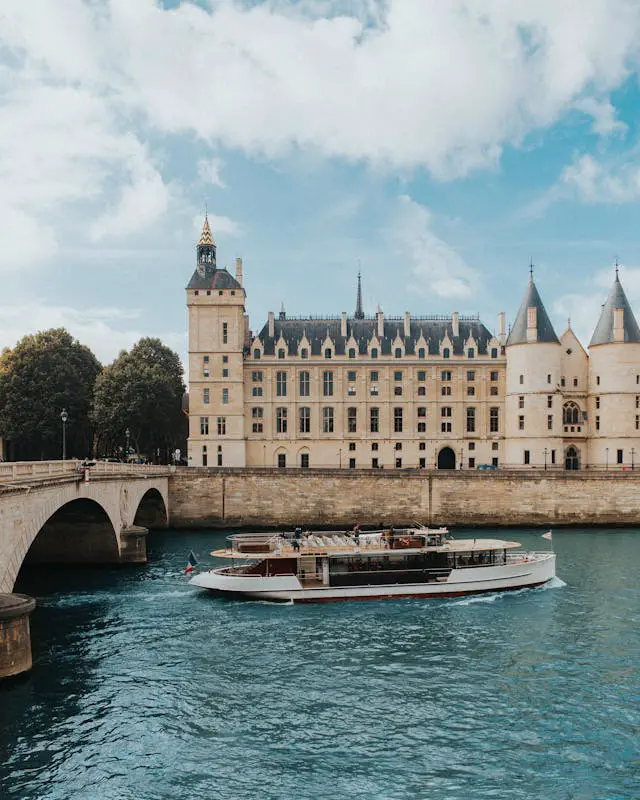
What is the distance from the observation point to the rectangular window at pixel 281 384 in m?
98.6

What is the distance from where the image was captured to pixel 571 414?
9600cm

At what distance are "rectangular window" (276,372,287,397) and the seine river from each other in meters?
54.7

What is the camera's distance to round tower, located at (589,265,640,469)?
90.0m

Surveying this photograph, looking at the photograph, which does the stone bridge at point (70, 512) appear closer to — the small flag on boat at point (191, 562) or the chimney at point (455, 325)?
the small flag on boat at point (191, 562)

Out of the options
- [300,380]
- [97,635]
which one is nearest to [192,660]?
[97,635]

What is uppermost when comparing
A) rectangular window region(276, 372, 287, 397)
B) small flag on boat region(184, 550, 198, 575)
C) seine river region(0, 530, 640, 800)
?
rectangular window region(276, 372, 287, 397)

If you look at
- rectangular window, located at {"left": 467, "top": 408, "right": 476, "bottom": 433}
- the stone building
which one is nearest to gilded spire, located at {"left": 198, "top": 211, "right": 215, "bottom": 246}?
the stone building

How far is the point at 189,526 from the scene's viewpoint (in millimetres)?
81062

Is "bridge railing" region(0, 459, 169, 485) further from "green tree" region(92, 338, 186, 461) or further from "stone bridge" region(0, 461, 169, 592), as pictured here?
"green tree" region(92, 338, 186, 461)

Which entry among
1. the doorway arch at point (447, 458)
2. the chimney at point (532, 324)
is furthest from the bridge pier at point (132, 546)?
the chimney at point (532, 324)

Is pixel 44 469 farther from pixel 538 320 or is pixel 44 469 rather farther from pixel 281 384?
pixel 538 320

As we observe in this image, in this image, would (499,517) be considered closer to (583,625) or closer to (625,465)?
(625,465)

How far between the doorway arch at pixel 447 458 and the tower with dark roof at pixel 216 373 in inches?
1072

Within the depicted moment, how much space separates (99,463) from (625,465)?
221 feet
